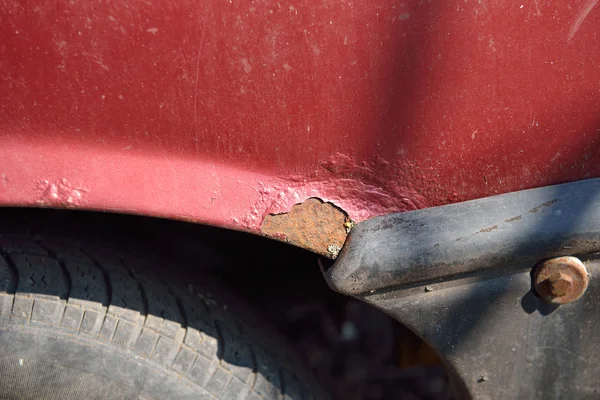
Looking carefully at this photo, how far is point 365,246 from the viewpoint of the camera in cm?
109

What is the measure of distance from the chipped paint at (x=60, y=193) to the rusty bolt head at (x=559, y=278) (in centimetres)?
89

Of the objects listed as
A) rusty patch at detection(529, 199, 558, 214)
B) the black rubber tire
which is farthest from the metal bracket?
the black rubber tire

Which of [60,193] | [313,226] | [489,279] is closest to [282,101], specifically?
[313,226]

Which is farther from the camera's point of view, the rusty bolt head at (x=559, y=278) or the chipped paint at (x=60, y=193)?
the rusty bolt head at (x=559, y=278)

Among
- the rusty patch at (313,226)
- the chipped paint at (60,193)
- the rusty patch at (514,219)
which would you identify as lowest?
the chipped paint at (60,193)

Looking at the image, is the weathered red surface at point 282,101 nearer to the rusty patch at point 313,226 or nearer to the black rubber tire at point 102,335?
the rusty patch at point 313,226

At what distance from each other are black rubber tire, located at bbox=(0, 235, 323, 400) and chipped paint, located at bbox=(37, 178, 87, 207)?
27 cm

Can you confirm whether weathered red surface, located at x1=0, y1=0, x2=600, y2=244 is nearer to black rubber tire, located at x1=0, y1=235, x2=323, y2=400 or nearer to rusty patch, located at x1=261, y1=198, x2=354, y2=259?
rusty patch, located at x1=261, y1=198, x2=354, y2=259

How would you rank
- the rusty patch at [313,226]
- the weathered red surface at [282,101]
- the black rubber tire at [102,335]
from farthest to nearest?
the black rubber tire at [102,335]
the rusty patch at [313,226]
the weathered red surface at [282,101]

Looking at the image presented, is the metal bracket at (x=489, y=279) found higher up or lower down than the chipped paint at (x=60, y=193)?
higher up

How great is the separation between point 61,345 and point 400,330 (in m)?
0.94

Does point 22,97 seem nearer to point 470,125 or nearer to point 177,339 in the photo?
point 177,339

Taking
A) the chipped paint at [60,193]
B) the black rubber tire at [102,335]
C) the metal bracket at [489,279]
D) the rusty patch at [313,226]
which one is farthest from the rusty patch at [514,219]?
the chipped paint at [60,193]

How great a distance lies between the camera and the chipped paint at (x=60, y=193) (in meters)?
0.99
